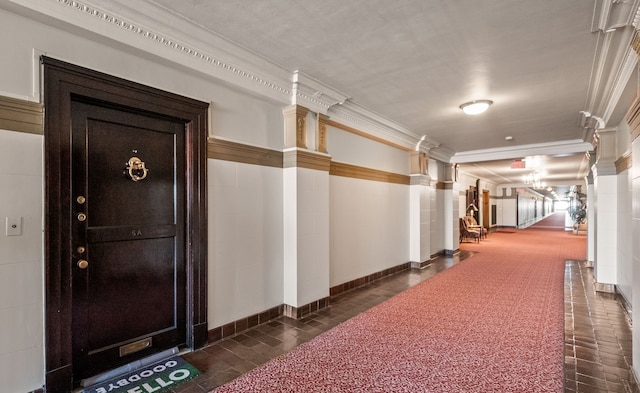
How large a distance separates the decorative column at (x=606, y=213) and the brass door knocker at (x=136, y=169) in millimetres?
6142

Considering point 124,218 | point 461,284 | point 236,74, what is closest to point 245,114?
point 236,74

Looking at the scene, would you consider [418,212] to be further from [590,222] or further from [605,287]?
[590,222]

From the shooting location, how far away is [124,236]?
2.44m

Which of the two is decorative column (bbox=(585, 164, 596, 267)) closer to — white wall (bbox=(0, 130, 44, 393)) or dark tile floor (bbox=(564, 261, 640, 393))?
dark tile floor (bbox=(564, 261, 640, 393))

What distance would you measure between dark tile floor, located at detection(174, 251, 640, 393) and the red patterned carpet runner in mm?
122

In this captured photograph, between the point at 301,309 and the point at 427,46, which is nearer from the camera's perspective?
the point at 427,46

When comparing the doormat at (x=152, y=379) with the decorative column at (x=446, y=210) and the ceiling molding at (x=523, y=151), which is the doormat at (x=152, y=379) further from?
the ceiling molding at (x=523, y=151)

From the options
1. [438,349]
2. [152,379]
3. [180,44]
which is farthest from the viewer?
[438,349]

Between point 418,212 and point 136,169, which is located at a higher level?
point 136,169

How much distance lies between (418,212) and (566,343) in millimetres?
3549

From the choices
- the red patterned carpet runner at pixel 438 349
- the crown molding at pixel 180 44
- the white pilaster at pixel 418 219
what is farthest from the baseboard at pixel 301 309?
the white pilaster at pixel 418 219

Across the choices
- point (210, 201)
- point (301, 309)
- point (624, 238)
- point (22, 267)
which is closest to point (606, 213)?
point (624, 238)

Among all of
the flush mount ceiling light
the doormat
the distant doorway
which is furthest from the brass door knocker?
the distant doorway

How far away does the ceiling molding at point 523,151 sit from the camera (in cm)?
643
